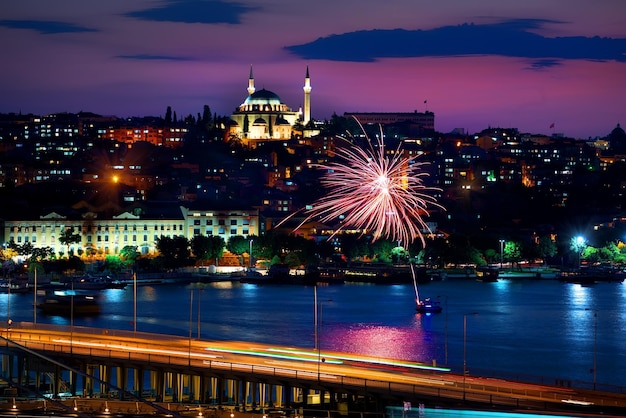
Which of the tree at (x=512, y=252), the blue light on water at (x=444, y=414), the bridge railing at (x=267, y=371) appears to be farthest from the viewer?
the tree at (x=512, y=252)

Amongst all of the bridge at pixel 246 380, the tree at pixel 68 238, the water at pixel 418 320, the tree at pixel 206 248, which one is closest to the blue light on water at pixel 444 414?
the bridge at pixel 246 380

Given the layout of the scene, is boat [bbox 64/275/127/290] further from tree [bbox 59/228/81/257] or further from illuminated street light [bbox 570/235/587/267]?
illuminated street light [bbox 570/235/587/267]

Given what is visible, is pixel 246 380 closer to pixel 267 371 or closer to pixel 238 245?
pixel 267 371

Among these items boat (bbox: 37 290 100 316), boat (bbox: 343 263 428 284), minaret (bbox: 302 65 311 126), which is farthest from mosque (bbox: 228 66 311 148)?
boat (bbox: 37 290 100 316)

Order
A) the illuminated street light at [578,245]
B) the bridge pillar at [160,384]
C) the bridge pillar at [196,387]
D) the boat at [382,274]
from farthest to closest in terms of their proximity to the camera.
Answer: the illuminated street light at [578,245], the boat at [382,274], the bridge pillar at [196,387], the bridge pillar at [160,384]

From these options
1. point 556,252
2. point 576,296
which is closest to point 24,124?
point 556,252

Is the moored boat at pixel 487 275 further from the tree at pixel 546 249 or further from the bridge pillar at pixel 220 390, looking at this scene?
the bridge pillar at pixel 220 390

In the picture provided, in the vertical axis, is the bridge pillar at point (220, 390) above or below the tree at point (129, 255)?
below
